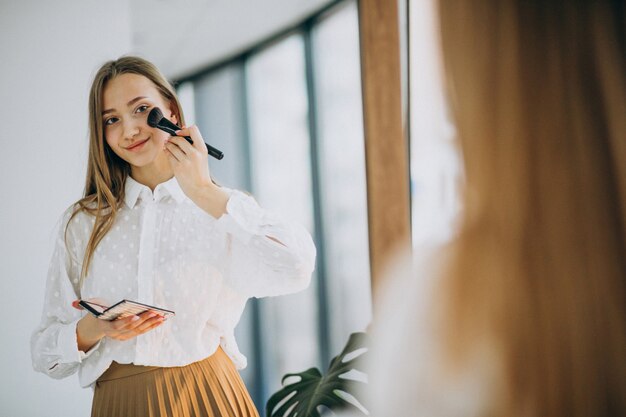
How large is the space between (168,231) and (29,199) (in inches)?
25.6

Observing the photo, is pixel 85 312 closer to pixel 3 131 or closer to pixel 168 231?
pixel 168 231

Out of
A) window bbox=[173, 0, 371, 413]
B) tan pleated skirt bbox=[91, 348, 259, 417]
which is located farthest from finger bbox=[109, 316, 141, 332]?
window bbox=[173, 0, 371, 413]

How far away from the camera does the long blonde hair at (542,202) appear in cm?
99

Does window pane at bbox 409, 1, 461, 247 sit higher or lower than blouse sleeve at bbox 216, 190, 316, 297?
higher

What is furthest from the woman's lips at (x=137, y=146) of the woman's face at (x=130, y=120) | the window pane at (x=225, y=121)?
the window pane at (x=225, y=121)

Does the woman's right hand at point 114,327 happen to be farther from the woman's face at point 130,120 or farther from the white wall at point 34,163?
the white wall at point 34,163

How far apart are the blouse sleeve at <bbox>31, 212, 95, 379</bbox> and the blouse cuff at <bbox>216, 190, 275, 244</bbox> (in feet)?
1.01

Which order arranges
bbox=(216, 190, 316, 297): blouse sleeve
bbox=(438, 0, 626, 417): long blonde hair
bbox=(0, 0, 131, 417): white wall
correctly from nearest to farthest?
bbox=(438, 0, 626, 417): long blonde hair, bbox=(216, 190, 316, 297): blouse sleeve, bbox=(0, 0, 131, 417): white wall

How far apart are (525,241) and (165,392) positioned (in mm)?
715

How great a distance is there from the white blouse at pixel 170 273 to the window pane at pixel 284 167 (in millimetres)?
1638

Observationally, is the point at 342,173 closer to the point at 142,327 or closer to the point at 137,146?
the point at 137,146

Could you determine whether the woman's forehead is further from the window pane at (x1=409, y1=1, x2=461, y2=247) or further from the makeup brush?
the window pane at (x1=409, y1=1, x2=461, y2=247)

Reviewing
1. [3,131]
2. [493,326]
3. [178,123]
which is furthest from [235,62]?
[493,326]

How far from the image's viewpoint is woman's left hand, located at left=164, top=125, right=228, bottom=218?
112 centimetres
